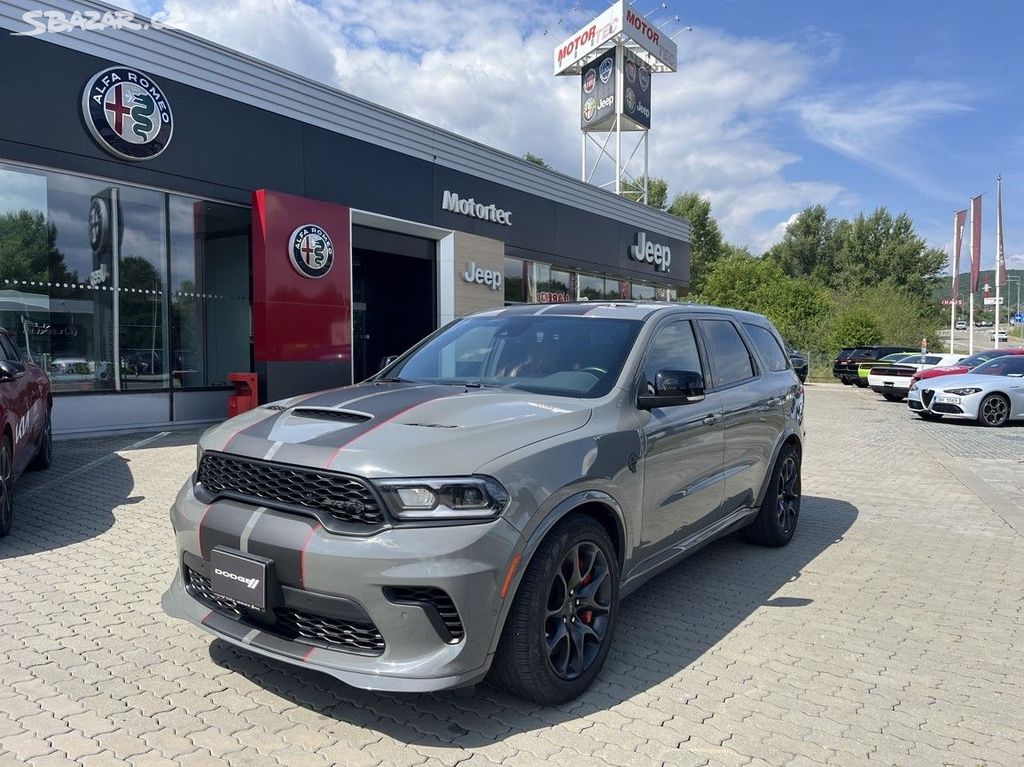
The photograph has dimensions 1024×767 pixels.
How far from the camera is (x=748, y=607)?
4.49m

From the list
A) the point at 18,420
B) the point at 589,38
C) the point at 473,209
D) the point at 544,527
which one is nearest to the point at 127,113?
the point at 18,420

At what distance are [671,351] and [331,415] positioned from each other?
80.5 inches

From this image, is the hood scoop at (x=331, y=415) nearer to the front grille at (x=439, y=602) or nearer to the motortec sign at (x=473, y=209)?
the front grille at (x=439, y=602)

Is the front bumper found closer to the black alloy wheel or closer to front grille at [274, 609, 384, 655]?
front grille at [274, 609, 384, 655]

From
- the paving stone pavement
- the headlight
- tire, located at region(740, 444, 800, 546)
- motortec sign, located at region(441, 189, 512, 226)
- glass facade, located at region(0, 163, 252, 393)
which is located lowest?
the paving stone pavement

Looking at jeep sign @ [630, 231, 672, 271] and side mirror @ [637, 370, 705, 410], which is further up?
jeep sign @ [630, 231, 672, 271]

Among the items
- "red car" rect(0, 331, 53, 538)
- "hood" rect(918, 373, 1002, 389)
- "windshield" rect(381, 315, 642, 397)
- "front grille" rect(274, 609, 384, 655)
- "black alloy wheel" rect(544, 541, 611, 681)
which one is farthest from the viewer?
"hood" rect(918, 373, 1002, 389)

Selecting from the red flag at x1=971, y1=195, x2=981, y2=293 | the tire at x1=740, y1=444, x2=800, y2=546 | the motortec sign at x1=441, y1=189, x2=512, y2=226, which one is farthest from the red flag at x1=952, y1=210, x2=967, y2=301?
the tire at x1=740, y1=444, x2=800, y2=546

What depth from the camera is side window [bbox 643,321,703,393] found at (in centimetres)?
402

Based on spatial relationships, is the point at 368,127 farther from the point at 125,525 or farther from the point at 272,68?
the point at 125,525

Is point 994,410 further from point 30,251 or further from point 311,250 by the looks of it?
point 30,251

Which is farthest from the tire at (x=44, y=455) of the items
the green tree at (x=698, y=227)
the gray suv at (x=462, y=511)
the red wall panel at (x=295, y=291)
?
the green tree at (x=698, y=227)

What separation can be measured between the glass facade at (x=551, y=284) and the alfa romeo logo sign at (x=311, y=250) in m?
6.61

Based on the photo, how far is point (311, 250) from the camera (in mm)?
13586
